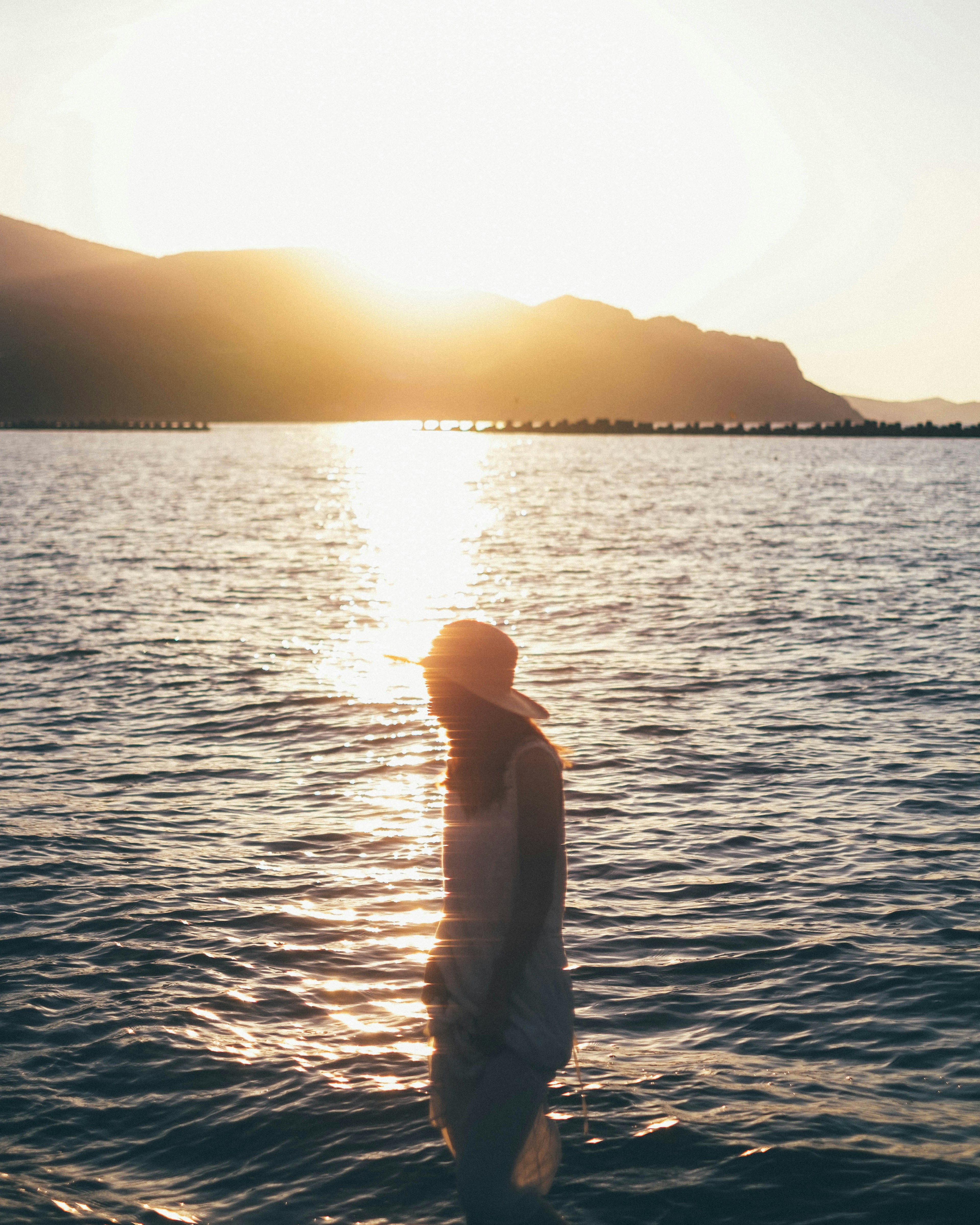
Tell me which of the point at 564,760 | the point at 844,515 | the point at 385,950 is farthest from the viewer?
the point at 844,515

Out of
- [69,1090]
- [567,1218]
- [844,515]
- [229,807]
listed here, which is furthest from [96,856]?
[844,515]

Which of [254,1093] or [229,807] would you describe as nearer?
[254,1093]

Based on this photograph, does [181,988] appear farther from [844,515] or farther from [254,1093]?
[844,515]

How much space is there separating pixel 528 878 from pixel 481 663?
2.61 ft

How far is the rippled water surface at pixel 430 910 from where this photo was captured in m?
6.91

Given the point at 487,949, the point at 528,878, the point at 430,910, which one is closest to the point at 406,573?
the point at 430,910

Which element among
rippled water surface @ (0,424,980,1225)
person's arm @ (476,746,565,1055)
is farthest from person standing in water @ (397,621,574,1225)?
rippled water surface @ (0,424,980,1225)

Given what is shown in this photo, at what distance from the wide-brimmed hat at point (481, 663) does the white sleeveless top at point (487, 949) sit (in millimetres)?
313

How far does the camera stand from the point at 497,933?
14.7 feet

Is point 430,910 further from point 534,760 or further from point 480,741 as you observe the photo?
point 534,760

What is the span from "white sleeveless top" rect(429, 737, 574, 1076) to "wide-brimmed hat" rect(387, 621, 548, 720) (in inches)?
12.3

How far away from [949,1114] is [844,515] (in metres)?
60.3

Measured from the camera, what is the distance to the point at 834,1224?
6.40 meters

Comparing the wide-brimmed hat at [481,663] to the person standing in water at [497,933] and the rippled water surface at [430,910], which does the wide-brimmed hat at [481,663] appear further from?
the rippled water surface at [430,910]
